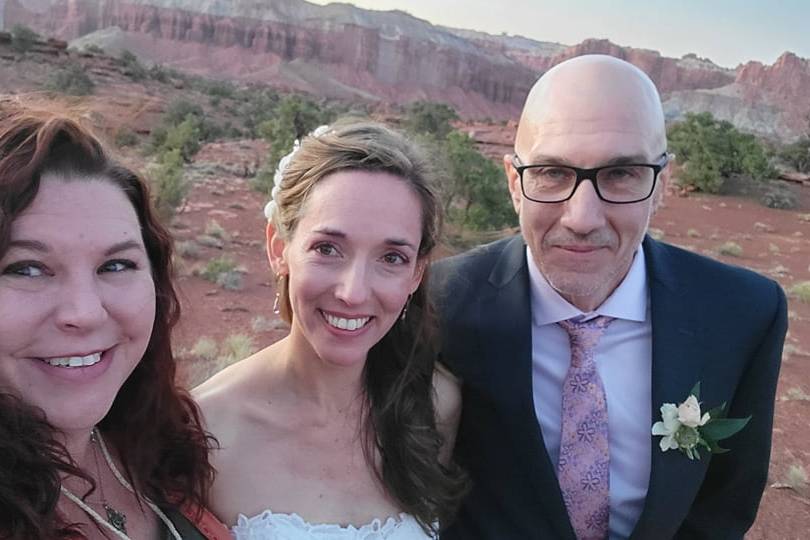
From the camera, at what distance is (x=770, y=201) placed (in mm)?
22844

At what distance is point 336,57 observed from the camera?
8419cm

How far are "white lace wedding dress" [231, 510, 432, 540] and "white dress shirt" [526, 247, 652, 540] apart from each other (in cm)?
62

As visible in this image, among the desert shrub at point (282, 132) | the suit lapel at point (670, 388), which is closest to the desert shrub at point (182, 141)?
the desert shrub at point (282, 132)

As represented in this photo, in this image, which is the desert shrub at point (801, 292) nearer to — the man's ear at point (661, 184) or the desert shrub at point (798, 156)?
the man's ear at point (661, 184)

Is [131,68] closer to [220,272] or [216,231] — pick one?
[216,231]

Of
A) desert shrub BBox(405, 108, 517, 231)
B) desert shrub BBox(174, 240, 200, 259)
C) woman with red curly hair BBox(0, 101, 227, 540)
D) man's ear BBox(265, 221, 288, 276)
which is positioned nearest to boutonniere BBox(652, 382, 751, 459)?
man's ear BBox(265, 221, 288, 276)

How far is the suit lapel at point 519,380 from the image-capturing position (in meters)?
2.39

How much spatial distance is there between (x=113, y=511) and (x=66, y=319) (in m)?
0.60

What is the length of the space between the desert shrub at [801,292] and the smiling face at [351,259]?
12.1 metres

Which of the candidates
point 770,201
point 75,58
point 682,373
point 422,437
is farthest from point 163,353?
point 75,58

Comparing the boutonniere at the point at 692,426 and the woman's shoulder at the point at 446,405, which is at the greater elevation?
the boutonniere at the point at 692,426

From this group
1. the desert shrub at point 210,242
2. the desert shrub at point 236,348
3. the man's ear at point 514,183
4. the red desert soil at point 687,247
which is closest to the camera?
the man's ear at point 514,183

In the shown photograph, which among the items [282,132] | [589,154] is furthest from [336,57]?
[589,154]

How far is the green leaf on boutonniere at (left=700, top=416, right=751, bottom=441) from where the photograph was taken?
2.33 meters
